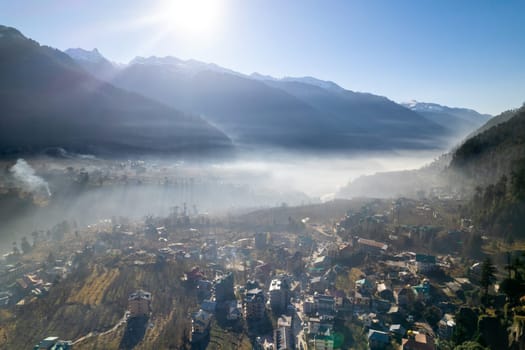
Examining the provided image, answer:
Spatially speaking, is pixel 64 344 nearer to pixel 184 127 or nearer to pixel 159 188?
pixel 159 188

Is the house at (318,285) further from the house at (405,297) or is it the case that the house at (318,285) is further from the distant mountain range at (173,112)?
the distant mountain range at (173,112)

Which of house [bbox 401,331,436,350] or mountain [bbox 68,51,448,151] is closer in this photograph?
house [bbox 401,331,436,350]

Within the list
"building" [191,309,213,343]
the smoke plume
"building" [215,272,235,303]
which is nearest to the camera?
"building" [191,309,213,343]

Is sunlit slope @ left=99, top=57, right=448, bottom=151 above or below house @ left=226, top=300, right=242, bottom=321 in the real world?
above

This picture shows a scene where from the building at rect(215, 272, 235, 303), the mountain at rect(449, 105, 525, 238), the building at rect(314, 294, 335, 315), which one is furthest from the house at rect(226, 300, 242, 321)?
the mountain at rect(449, 105, 525, 238)

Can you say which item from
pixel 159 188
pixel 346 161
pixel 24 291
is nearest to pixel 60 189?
pixel 159 188

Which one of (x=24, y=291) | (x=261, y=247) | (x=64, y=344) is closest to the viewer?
(x=64, y=344)

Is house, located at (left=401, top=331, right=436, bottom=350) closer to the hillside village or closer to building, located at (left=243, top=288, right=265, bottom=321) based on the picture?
the hillside village
